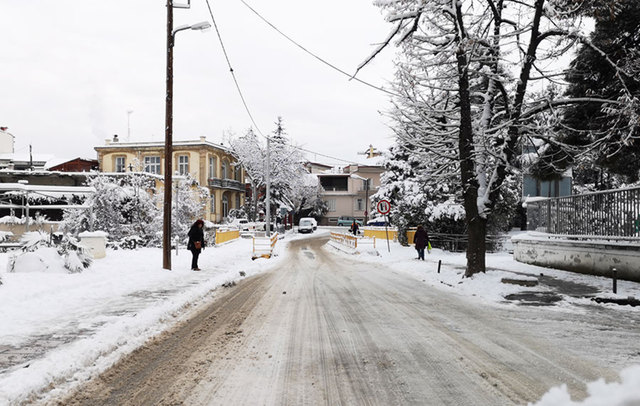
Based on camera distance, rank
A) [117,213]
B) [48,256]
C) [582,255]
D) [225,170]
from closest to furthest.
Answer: [48,256] < [582,255] < [117,213] < [225,170]

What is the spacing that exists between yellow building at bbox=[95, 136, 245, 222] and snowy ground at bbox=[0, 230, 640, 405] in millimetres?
38088

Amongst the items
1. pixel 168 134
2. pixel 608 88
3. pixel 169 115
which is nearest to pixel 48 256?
pixel 168 134

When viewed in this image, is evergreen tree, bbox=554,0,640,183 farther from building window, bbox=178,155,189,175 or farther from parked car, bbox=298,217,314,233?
building window, bbox=178,155,189,175

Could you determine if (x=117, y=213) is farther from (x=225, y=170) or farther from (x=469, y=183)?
(x=225, y=170)

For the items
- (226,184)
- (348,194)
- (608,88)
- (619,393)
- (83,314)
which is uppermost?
(226,184)

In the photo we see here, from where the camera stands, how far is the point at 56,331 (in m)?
6.74

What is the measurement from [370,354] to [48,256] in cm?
976

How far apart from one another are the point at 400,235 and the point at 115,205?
16.4m

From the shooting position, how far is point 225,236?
30.6 meters

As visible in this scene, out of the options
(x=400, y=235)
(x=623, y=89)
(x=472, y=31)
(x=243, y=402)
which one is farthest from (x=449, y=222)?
(x=243, y=402)

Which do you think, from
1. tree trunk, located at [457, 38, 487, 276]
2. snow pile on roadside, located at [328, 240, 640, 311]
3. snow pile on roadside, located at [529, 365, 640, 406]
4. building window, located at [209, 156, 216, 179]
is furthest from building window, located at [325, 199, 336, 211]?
snow pile on roadside, located at [529, 365, 640, 406]

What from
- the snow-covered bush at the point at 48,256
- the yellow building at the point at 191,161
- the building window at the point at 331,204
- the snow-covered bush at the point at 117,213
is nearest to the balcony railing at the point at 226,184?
the yellow building at the point at 191,161

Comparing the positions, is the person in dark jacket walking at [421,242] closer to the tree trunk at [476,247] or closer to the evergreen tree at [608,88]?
the tree trunk at [476,247]

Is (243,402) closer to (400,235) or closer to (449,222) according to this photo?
(449,222)
